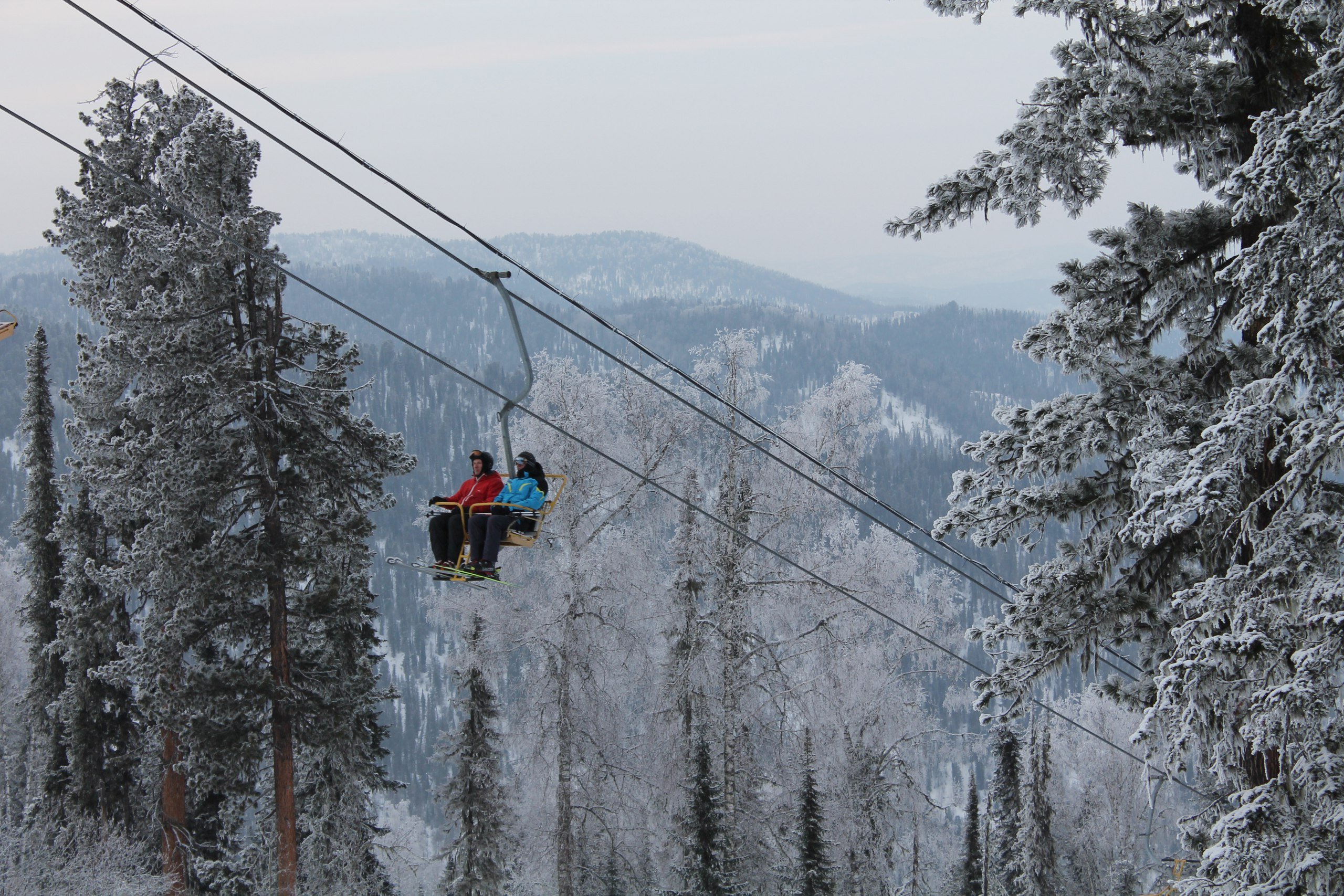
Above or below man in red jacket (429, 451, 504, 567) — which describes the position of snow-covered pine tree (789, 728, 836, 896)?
below

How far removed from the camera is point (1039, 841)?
26.5 meters

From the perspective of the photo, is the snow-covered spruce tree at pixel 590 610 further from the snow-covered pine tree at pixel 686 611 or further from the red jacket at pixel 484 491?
the red jacket at pixel 484 491

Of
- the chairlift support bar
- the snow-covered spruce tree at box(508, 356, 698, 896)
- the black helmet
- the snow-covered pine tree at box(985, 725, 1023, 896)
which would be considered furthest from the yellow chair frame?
the snow-covered pine tree at box(985, 725, 1023, 896)

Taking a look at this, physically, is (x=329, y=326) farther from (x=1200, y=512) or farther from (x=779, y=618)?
(x=779, y=618)

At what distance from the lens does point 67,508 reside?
18766mm

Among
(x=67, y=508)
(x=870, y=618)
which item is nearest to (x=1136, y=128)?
(x=870, y=618)

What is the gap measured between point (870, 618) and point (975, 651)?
102 m

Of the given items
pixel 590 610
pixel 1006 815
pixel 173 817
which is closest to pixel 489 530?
pixel 173 817

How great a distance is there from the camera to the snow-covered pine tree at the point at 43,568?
795 inches

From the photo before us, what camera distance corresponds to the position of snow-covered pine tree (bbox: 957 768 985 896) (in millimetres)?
26641

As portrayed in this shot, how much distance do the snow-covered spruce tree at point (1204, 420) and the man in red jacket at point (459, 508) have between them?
5008 mm

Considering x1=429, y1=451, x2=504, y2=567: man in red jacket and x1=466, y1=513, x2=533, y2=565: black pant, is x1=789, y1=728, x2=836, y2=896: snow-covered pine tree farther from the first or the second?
x1=466, y1=513, x2=533, y2=565: black pant

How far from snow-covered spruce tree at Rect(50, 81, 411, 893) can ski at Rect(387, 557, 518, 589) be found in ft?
8.91

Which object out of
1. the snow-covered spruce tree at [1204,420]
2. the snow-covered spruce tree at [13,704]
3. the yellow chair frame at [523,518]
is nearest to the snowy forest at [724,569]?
the snow-covered spruce tree at [1204,420]
